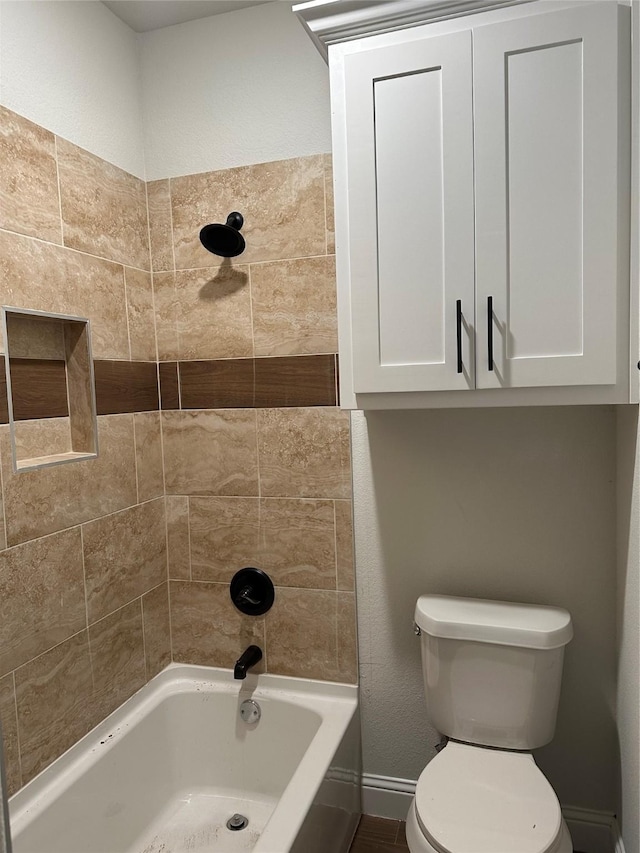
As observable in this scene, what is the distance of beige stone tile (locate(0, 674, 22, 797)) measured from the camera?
1.49 metres

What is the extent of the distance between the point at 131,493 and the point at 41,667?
59 cm

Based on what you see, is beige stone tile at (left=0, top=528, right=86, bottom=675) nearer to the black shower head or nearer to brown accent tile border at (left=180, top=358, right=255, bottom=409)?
brown accent tile border at (left=180, top=358, right=255, bottom=409)

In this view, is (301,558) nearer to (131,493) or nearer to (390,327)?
(131,493)

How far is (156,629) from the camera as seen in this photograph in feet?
6.96

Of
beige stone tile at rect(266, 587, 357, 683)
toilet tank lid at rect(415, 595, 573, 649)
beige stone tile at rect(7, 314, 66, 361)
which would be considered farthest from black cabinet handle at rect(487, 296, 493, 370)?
beige stone tile at rect(7, 314, 66, 361)

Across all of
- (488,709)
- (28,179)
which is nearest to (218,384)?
(28,179)

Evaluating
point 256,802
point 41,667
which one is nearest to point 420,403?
point 41,667

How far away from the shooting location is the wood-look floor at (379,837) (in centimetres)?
186

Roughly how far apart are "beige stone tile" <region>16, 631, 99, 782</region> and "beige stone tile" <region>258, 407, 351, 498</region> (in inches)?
30.5

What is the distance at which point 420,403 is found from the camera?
1560 mm

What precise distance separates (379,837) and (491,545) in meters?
1.02

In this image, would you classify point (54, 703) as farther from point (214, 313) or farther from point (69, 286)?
point (214, 313)

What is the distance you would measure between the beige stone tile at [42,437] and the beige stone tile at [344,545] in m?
0.88

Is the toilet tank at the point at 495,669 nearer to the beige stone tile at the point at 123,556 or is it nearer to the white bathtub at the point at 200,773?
the white bathtub at the point at 200,773
